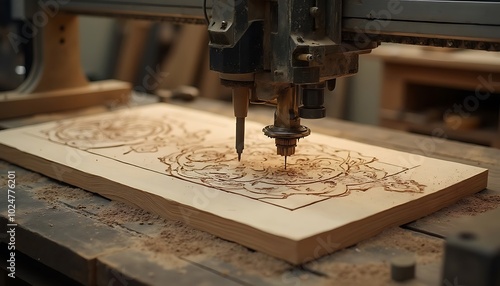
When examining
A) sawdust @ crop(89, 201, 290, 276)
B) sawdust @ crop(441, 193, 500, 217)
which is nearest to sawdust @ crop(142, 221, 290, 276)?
sawdust @ crop(89, 201, 290, 276)

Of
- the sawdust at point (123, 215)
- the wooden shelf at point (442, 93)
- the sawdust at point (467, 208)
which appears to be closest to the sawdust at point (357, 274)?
the sawdust at point (467, 208)

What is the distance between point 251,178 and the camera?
1.54 m

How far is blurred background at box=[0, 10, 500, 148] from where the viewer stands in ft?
10.4

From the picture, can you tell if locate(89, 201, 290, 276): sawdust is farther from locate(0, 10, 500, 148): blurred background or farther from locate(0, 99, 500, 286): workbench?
locate(0, 10, 500, 148): blurred background

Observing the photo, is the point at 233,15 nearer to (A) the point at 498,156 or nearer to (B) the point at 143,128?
(B) the point at 143,128

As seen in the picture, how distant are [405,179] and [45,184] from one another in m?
0.88

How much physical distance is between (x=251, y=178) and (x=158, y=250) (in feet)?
1.13

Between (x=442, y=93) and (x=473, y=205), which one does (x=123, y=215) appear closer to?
(x=473, y=205)

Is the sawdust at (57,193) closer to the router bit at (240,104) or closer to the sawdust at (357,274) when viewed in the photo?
the router bit at (240,104)

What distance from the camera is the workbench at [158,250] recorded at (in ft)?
3.83

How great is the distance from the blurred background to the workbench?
3.80 ft

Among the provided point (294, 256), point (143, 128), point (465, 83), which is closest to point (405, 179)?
point (294, 256)

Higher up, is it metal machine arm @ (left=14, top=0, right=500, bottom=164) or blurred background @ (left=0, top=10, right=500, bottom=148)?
metal machine arm @ (left=14, top=0, right=500, bottom=164)

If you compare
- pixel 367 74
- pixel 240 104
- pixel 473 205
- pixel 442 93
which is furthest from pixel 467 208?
pixel 367 74
